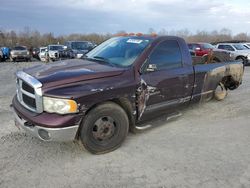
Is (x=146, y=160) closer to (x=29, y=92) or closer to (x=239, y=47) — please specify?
(x=29, y=92)

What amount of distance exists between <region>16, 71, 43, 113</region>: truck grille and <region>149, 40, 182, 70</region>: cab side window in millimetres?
1918

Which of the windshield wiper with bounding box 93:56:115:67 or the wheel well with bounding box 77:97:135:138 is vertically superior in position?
the windshield wiper with bounding box 93:56:115:67

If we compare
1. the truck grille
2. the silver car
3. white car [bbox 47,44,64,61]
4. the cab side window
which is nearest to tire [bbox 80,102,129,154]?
the truck grille

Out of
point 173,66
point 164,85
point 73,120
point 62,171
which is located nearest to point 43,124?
point 73,120

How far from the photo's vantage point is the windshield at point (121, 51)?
15.3ft

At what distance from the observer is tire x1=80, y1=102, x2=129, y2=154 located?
154 inches

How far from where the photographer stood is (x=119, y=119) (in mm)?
4219

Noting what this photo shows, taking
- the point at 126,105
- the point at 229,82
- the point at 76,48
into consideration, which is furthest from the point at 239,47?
the point at 126,105

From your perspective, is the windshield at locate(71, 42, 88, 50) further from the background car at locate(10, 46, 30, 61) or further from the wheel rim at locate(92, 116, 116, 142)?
the wheel rim at locate(92, 116, 116, 142)

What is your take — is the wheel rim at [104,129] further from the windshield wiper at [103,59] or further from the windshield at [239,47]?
the windshield at [239,47]

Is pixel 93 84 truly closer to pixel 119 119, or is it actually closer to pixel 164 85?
pixel 119 119

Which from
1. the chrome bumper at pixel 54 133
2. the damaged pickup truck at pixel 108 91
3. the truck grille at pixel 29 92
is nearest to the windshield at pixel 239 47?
the damaged pickup truck at pixel 108 91

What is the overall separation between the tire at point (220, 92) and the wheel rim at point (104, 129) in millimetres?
3533

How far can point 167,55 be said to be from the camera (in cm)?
503
